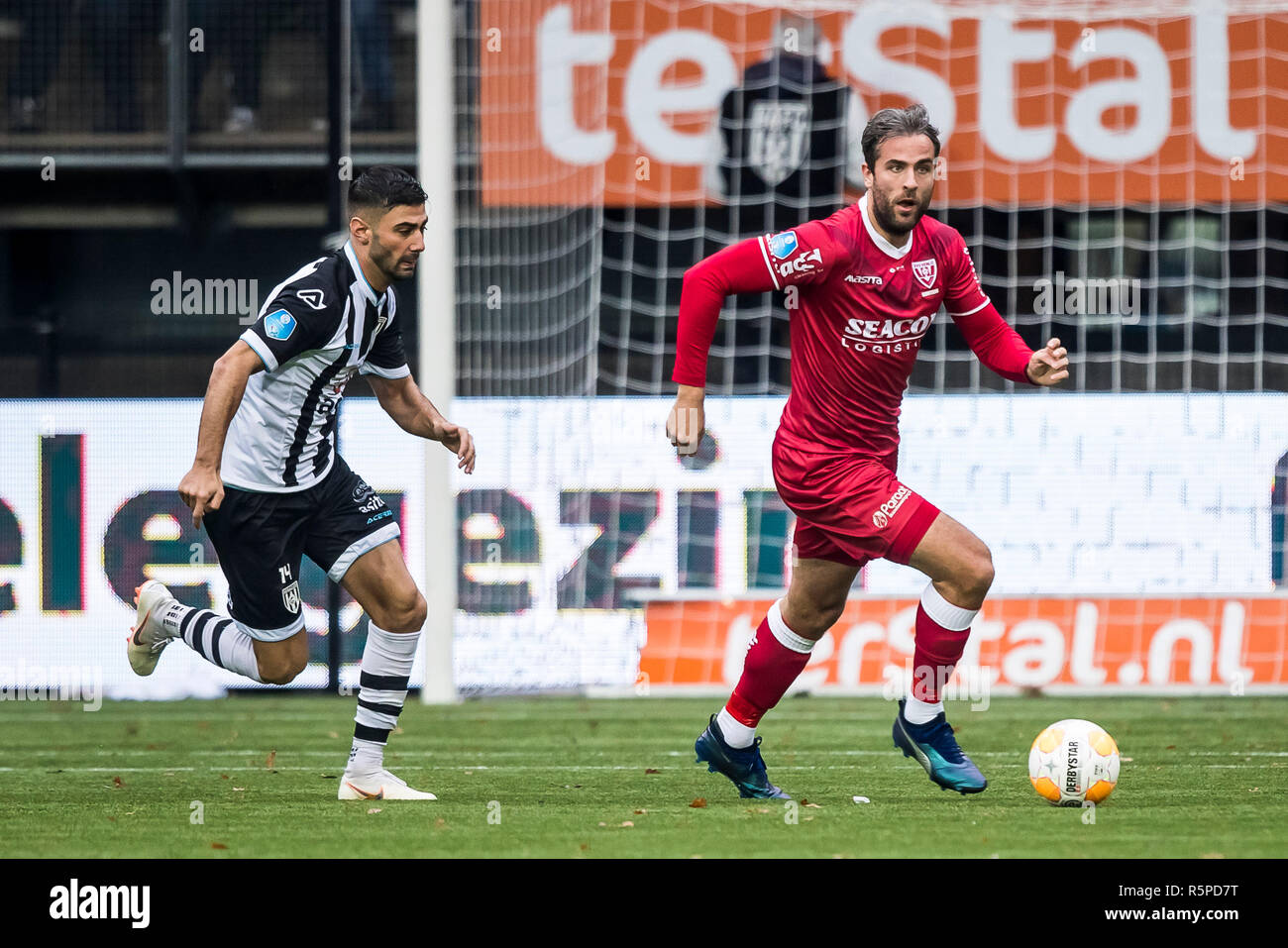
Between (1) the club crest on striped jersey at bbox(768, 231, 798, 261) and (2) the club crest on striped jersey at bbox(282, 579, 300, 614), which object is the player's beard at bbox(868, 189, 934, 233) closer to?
(1) the club crest on striped jersey at bbox(768, 231, 798, 261)

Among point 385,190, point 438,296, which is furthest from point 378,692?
point 438,296

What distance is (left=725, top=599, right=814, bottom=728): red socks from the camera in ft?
18.5

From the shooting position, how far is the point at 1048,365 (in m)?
5.42

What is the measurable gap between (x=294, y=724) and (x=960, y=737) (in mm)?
3284

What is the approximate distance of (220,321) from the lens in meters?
13.6

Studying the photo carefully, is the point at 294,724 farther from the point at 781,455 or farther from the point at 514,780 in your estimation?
the point at 781,455

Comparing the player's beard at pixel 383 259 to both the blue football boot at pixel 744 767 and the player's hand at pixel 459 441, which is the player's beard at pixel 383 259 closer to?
the player's hand at pixel 459 441

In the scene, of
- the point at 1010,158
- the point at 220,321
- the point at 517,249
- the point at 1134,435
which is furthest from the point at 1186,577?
the point at 220,321

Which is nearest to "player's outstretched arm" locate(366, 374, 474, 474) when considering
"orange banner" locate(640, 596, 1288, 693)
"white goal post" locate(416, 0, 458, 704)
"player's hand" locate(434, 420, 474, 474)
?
"player's hand" locate(434, 420, 474, 474)

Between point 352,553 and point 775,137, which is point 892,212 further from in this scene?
point 775,137

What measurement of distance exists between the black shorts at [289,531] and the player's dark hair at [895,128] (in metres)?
1.89

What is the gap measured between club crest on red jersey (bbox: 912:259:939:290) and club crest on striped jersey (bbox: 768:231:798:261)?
0.41 meters

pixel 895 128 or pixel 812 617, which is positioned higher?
pixel 895 128

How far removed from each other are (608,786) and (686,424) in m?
1.55
